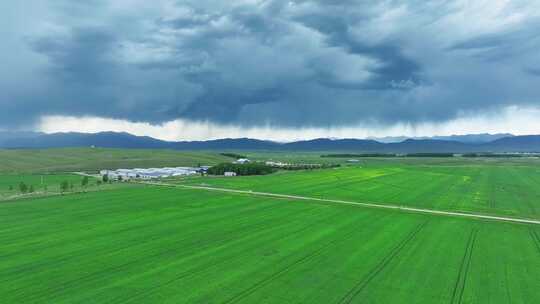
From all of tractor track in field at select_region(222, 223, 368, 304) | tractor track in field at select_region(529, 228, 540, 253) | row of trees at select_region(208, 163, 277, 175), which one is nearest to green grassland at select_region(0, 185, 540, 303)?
tractor track in field at select_region(222, 223, 368, 304)

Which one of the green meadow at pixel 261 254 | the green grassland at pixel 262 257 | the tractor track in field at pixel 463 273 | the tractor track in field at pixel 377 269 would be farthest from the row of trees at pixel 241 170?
the tractor track in field at pixel 463 273

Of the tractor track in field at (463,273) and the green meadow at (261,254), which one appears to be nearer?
the tractor track in field at (463,273)

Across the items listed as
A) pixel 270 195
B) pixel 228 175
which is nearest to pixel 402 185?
pixel 270 195

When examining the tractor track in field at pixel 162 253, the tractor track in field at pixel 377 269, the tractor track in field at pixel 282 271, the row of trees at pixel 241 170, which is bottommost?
the tractor track in field at pixel 377 269

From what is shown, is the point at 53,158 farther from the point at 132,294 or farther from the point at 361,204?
the point at 132,294

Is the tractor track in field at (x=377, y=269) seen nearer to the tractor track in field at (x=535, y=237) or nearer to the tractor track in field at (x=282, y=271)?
the tractor track in field at (x=282, y=271)

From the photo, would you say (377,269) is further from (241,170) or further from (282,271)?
(241,170)

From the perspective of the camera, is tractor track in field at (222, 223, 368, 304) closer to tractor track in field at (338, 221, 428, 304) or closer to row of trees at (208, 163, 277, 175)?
tractor track in field at (338, 221, 428, 304)

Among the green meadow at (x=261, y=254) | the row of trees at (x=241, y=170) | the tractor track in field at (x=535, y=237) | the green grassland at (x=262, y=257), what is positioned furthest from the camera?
the row of trees at (x=241, y=170)
